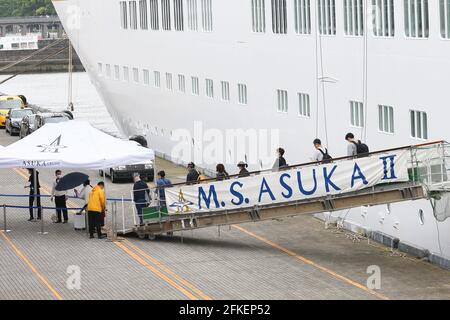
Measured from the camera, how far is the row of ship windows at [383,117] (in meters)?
23.4

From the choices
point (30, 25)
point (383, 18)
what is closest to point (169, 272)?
point (383, 18)

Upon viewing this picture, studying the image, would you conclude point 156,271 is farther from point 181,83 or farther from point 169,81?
point 169,81

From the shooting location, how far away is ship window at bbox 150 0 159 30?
40.6 m

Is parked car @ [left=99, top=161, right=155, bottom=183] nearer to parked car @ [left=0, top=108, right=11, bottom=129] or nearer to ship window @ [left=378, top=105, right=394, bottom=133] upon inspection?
ship window @ [left=378, top=105, right=394, bottom=133]

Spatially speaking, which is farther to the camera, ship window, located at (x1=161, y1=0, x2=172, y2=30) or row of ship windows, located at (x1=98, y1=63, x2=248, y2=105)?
ship window, located at (x1=161, y1=0, x2=172, y2=30)

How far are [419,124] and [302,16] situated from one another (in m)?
6.34

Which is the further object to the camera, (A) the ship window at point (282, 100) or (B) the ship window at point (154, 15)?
(B) the ship window at point (154, 15)

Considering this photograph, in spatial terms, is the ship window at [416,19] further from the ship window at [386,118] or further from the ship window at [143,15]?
the ship window at [143,15]

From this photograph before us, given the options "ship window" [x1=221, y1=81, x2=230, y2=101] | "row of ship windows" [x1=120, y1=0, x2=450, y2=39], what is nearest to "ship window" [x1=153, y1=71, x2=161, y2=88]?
"row of ship windows" [x1=120, y1=0, x2=450, y2=39]

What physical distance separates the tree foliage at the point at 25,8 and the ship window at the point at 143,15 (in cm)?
12386

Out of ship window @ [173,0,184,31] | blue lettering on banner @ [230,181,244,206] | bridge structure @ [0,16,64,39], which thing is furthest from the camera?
bridge structure @ [0,16,64,39]

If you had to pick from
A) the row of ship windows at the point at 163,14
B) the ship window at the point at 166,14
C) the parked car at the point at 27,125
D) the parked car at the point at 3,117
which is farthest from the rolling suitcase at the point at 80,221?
the parked car at the point at 3,117
